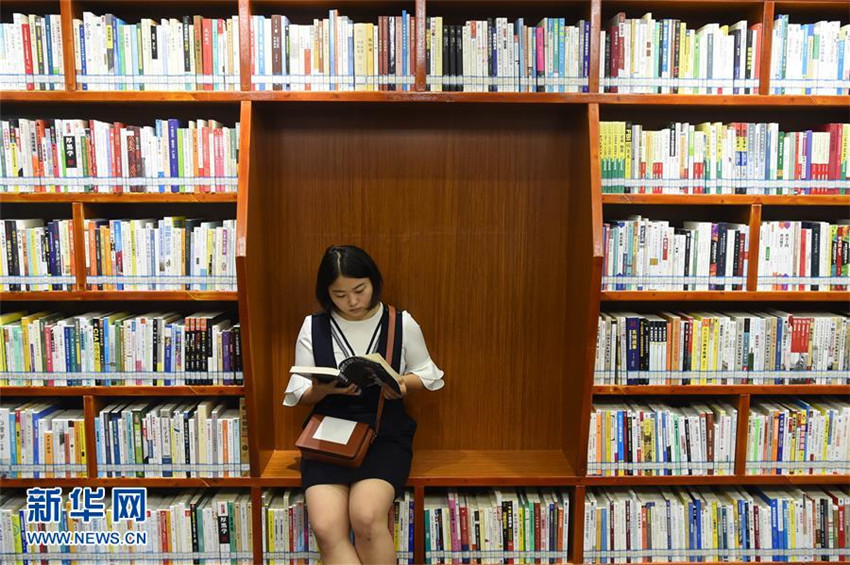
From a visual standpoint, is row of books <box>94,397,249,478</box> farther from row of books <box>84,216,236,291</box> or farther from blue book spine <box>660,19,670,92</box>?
blue book spine <box>660,19,670,92</box>

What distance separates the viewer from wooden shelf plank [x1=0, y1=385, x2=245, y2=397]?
86.0 inches

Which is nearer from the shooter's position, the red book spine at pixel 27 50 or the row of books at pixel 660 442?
the red book spine at pixel 27 50

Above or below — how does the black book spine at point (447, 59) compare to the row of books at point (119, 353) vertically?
above

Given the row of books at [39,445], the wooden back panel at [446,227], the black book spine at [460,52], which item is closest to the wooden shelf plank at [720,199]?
the wooden back panel at [446,227]

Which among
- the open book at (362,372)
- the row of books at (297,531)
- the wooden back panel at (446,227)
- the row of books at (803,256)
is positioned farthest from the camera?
the wooden back panel at (446,227)

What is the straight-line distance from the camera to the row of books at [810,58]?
212 centimetres

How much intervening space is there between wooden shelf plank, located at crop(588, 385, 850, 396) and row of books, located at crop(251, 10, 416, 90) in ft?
4.40

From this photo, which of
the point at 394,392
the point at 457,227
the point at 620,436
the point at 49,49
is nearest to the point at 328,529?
the point at 394,392

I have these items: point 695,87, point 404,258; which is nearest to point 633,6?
point 695,87

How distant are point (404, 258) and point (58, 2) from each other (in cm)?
159

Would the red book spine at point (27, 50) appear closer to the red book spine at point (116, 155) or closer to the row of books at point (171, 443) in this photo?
the red book spine at point (116, 155)

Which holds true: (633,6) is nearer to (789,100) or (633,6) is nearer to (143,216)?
(789,100)

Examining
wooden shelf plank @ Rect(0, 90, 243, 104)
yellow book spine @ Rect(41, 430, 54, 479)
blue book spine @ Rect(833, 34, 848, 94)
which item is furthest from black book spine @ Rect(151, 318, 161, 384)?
blue book spine @ Rect(833, 34, 848, 94)

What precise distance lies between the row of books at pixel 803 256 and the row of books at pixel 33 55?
2.62 m
